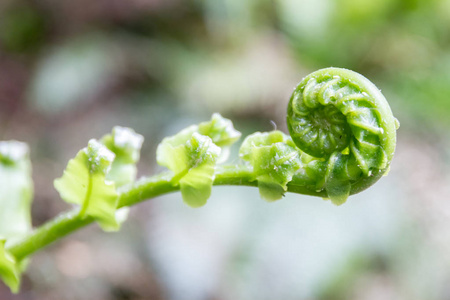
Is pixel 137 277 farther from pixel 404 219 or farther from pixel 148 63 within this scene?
pixel 148 63

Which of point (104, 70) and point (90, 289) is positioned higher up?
point (104, 70)

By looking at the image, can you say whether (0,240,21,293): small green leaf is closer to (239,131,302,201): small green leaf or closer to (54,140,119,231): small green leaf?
(54,140,119,231): small green leaf

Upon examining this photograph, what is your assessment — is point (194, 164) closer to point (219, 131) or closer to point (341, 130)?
point (219, 131)

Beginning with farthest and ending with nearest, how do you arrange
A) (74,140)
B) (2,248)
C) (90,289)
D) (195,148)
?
(74,140)
(90,289)
(2,248)
(195,148)

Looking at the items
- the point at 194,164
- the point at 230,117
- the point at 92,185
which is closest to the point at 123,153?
the point at 92,185

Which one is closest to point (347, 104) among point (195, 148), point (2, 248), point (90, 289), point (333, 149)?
point (333, 149)

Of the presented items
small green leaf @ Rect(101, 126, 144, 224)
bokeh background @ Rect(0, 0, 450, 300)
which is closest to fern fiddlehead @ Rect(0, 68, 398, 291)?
small green leaf @ Rect(101, 126, 144, 224)
